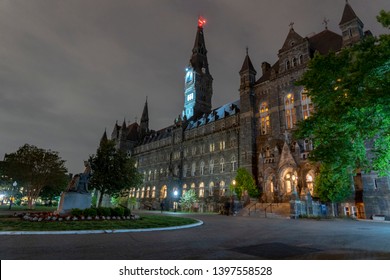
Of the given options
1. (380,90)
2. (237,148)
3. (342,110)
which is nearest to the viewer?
(380,90)

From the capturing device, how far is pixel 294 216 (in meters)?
25.0

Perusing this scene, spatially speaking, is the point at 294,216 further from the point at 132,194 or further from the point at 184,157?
the point at 132,194

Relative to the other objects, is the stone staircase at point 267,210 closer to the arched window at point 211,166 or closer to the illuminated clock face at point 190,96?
the arched window at point 211,166

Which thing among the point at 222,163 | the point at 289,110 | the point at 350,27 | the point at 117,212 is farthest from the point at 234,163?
the point at 117,212

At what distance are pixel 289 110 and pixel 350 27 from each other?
12.7 m

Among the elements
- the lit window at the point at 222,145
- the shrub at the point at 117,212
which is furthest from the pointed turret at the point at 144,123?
the shrub at the point at 117,212

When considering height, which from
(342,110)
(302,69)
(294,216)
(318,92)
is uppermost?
(302,69)

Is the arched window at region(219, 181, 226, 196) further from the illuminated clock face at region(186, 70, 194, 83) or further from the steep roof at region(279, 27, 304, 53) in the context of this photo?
the illuminated clock face at region(186, 70, 194, 83)

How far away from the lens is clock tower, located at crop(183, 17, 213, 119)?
6794 centimetres

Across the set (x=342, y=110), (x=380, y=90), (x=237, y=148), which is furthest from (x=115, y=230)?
(x=237, y=148)

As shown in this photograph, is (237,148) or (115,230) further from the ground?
(237,148)

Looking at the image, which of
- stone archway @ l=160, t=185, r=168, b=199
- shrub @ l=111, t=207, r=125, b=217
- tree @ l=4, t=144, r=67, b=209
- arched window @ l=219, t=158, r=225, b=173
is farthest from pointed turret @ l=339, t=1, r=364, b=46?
tree @ l=4, t=144, r=67, b=209

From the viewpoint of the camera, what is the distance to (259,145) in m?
39.3
